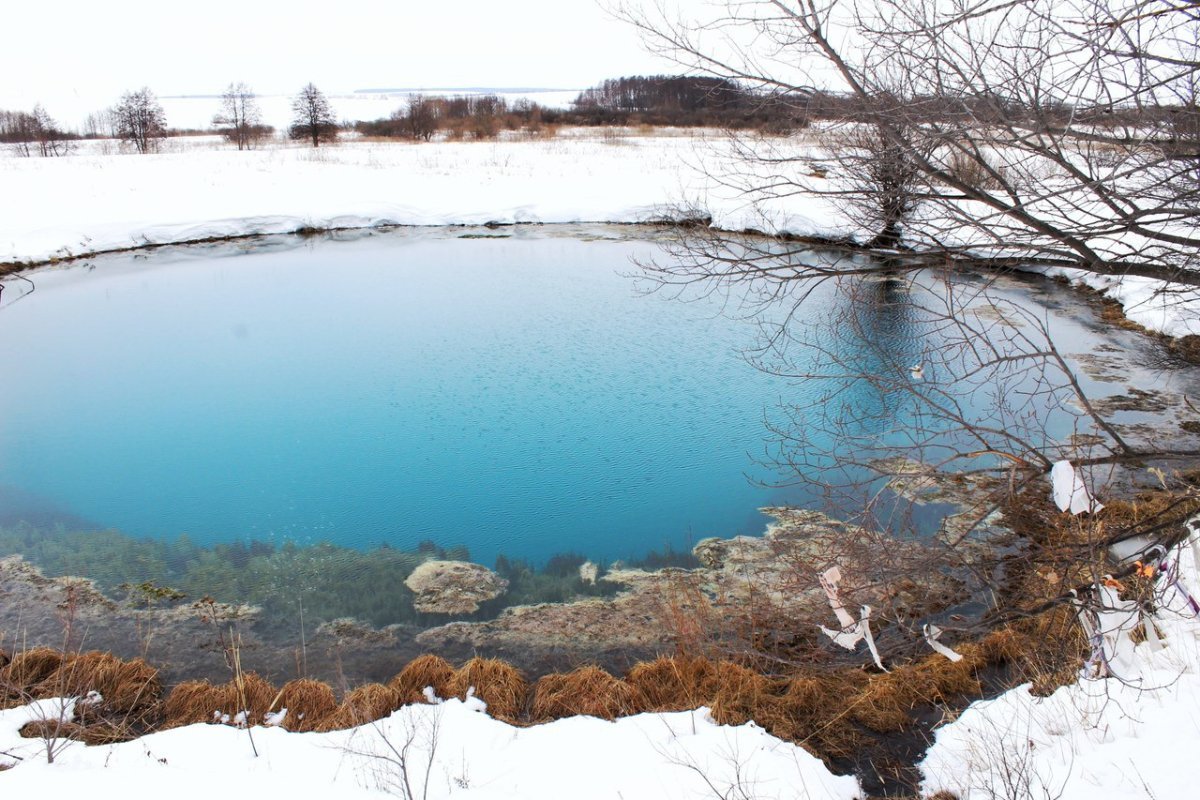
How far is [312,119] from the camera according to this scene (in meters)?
28.4

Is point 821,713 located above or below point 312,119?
below

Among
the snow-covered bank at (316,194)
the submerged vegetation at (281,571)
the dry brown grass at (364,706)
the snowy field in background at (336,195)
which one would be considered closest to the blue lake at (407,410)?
the submerged vegetation at (281,571)

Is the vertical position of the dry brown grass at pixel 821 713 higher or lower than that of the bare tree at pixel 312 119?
lower

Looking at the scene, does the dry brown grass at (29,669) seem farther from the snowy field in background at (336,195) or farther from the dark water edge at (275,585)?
the snowy field in background at (336,195)

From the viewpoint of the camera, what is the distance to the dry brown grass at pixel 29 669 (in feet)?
12.5

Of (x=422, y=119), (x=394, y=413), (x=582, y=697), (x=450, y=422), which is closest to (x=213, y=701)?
(x=582, y=697)

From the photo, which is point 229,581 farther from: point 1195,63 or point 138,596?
point 1195,63

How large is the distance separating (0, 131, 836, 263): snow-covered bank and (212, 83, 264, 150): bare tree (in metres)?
6.77

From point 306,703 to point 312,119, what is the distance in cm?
2848

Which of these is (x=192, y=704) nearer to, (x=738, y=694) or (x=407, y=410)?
(x=738, y=694)

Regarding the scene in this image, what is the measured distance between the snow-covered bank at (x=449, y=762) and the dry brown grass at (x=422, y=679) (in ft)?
0.59

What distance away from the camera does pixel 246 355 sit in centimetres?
877

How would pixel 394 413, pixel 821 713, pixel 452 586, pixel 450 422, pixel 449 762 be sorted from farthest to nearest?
1. pixel 394 413
2. pixel 450 422
3. pixel 452 586
4. pixel 821 713
5. pixel 449 762

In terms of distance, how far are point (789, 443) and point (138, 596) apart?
442 centimetres
